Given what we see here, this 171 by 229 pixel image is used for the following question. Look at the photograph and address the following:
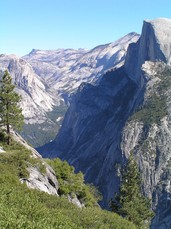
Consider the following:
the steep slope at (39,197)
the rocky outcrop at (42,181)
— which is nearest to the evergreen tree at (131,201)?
the steep slope at (39,197)

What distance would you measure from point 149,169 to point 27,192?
13237 cm

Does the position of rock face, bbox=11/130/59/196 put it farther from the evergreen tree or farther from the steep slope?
the evergreen tree

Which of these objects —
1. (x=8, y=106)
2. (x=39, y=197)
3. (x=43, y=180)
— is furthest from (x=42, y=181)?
(x=8, y=106)

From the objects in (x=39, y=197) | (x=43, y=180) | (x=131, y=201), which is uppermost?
(x=39, y=197)

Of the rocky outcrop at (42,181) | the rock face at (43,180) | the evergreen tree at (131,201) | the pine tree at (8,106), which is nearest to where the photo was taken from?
the rocky outcrop at (42,181)

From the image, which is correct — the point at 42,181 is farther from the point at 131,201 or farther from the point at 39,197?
the point at 131,201

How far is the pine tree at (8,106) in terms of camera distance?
67.5 metres

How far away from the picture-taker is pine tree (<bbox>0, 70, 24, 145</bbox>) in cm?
6750

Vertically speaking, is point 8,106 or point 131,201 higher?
point 8,106

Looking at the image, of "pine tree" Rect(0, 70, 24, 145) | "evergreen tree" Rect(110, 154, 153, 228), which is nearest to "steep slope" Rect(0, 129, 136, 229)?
"pine tree" Rect(0, 70, 24, 145)

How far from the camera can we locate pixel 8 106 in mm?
68062

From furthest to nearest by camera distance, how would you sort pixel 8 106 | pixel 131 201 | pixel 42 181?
pixel 131 201 < pixel 8 106 < pixel 42 181

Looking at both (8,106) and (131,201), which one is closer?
(8,106)

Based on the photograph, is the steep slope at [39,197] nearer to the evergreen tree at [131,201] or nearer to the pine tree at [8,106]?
the pine tree at [8,106]
